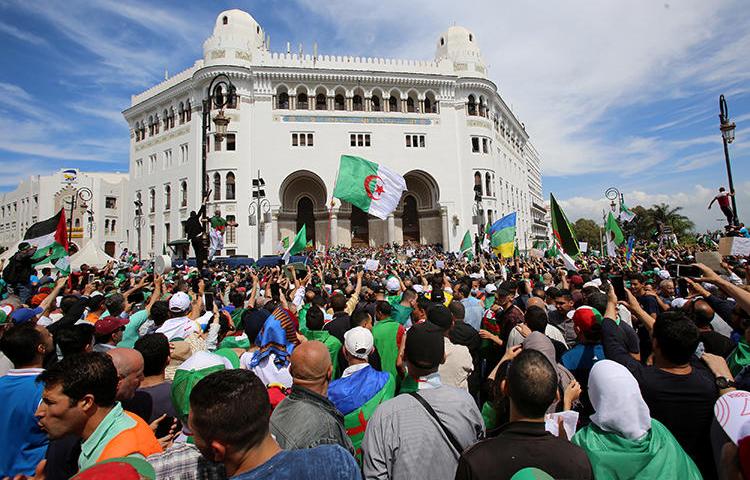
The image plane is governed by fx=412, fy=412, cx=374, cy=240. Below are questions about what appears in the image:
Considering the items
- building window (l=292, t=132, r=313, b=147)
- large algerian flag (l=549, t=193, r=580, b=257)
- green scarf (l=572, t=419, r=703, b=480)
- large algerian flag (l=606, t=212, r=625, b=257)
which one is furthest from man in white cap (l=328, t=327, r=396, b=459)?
building window (l=292, t=132, r=313, b=147)

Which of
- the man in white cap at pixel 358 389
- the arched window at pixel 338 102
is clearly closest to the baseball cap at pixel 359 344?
the man in white cap at pixel 358 389

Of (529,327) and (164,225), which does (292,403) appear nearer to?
(529,327)

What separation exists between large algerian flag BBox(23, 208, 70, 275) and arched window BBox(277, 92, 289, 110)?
92.4 feet

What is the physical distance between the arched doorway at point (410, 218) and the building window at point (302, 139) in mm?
10634

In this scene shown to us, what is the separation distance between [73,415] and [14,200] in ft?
247

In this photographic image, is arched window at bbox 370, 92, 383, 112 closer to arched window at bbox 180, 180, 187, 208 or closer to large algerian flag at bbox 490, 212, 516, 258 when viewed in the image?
arched window at bbox 180, 180, 187, 208

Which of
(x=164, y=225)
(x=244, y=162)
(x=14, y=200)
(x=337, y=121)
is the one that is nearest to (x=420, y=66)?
(x=337, y=121)

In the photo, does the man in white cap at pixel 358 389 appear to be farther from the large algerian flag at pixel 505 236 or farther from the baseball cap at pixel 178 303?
the large algerian flag at pixel 505 236

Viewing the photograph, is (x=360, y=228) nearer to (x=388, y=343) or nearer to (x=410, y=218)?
(x=410, y=218)

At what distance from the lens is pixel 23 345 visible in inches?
121

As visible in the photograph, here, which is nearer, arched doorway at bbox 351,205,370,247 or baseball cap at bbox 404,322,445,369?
baseball cap at bbox 404,322,445,369

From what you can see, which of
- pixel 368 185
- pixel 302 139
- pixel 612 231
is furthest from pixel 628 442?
pixel 302 139

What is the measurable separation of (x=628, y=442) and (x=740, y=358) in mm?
2106

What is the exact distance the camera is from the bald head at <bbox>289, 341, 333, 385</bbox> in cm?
260
